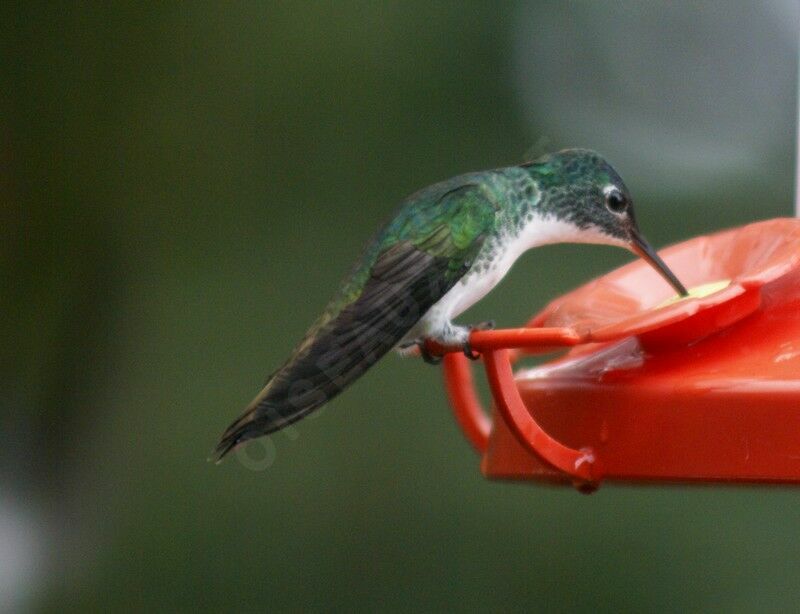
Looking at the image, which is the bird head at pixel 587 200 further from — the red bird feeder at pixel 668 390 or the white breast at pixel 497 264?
the red bird feeder at pixel 668 390

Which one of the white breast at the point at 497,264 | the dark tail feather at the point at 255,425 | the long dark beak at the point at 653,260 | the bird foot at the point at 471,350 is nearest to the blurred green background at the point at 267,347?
the white breast at the point at 497,264

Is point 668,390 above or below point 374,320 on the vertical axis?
below

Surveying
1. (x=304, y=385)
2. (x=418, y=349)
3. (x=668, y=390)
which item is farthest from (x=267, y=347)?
(x=668, y=390)

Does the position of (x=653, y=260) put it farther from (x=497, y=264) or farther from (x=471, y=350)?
(x=471, y=350)

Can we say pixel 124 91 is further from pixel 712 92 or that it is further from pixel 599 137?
pixel 712 92

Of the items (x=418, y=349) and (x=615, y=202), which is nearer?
(x=418, y=349)

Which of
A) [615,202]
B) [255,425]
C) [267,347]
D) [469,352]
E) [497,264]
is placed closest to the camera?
[255,425]

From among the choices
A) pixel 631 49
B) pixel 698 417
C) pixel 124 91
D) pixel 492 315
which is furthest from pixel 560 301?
pixel 631 49
